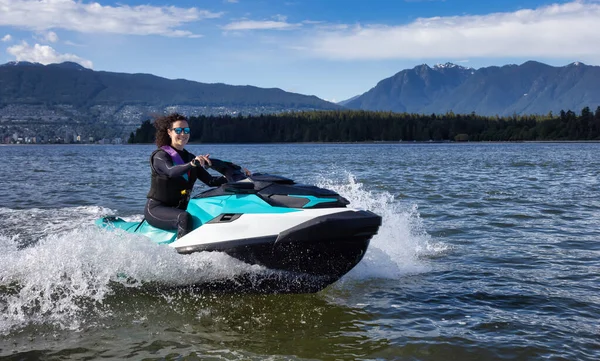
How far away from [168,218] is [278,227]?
4.61 ft

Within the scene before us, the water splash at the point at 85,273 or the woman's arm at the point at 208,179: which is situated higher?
the woman's arm at the point at 208,179

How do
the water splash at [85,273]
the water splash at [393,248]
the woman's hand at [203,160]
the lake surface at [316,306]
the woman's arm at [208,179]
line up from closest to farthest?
the lake surface at [316,306]
the woman's hand at [203,160]
the water splash at [85,273]
the woman's arm at [208,179]
the water splash at [393,248]

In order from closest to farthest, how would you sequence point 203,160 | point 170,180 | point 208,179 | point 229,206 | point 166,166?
point 203,160 → point 229,206 → point 166,166 → point 170,180 → point 208,179

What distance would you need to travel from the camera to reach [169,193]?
6.75m

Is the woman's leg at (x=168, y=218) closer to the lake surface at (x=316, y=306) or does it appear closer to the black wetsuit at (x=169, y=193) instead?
the black wetsuit at (x=169, y=193)

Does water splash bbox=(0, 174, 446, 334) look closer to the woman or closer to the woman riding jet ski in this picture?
the woman riding jet ski

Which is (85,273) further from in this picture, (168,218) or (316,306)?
(316,306)

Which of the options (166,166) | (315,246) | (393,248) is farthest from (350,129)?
(315,246)

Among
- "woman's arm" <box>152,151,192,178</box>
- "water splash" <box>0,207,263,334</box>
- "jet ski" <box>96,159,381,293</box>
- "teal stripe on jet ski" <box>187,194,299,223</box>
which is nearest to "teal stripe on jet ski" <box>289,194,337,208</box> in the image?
"jet ski" <box>96,159,381,293</box>

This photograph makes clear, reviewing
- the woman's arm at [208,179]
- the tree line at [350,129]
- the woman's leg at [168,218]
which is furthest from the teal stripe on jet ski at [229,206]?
the tree line at [350,129]

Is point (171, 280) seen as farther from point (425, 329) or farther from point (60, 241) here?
point (425, 329)

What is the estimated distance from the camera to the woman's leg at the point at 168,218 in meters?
6.41

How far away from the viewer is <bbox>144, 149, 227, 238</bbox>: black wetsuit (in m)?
6.42

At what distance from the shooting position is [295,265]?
615cm
